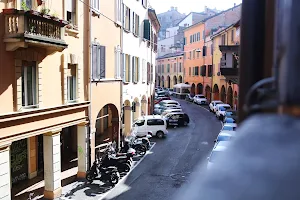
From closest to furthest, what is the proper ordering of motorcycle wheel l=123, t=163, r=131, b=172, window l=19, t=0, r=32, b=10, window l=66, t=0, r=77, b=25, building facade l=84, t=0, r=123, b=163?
window l=19, t=0, r=32, b=10 → window l=66, t=0, r=77, b=25 → building facade l=84, t=0, r=123, b=163 → motorcycle wheel l=123, t=163, r=131, b=172

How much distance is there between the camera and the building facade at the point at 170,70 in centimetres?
6531

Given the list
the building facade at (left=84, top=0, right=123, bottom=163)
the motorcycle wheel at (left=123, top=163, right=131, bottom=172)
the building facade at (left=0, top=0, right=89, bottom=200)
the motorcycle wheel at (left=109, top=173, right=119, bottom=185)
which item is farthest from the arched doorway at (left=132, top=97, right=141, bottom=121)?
the motorcycle wheel at (left=109, top=173, right=119, bottom=185)

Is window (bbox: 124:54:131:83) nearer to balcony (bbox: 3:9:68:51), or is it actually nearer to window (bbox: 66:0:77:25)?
window (bbox: 66:0:77:25)

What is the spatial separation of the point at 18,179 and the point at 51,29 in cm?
684

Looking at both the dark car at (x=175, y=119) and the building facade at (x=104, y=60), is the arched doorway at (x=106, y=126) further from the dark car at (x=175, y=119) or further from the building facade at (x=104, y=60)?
the dark car at (x=175, y=119)

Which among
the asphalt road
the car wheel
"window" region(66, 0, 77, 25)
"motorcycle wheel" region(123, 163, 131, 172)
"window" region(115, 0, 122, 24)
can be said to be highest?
"window" region(115, 0, 122, 24)

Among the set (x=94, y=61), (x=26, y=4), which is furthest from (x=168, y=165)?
(x=26, y=4)

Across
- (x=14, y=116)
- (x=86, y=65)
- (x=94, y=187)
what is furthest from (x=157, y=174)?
(x=14, y=116)

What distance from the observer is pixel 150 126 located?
24906mm

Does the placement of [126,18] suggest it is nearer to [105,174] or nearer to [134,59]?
[134,59]

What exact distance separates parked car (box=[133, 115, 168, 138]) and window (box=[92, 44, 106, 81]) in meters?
8.01

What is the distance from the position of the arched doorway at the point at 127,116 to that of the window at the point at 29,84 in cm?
1184

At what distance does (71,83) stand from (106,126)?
39.6 feet

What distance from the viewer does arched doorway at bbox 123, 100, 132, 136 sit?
2370cm
